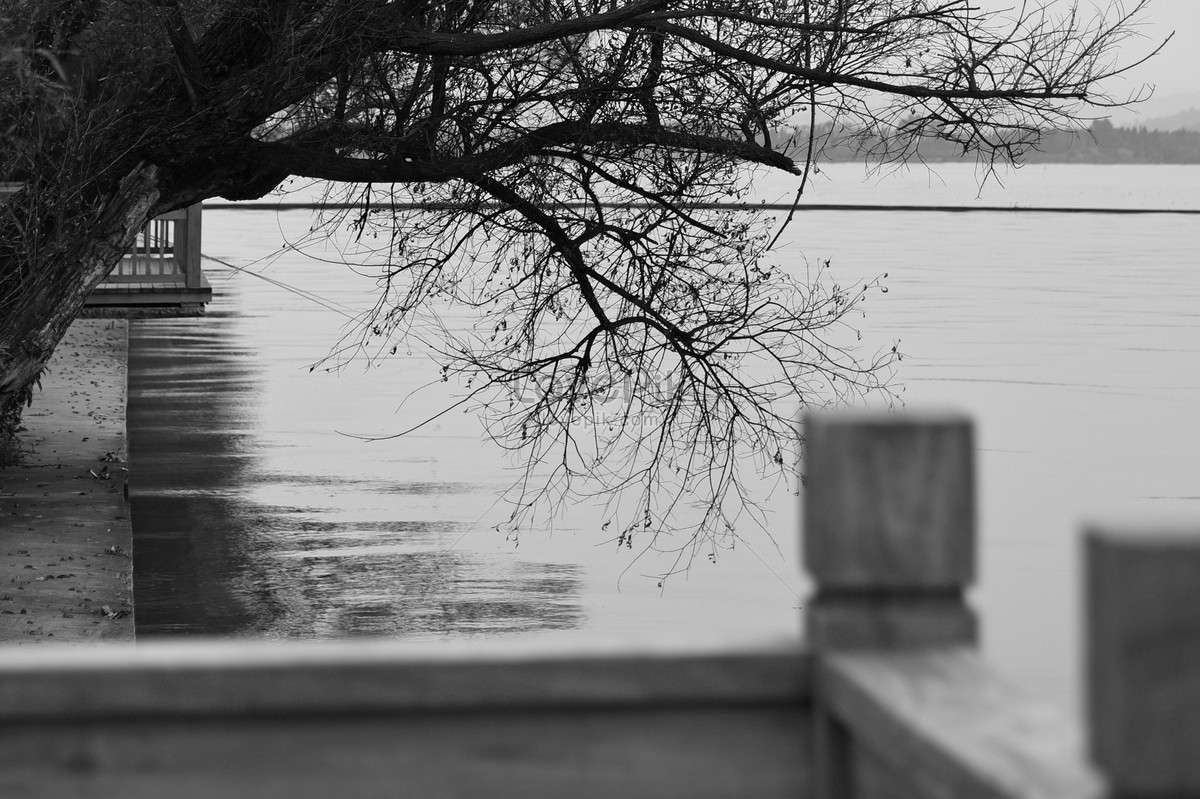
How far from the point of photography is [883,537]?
165 centimetres

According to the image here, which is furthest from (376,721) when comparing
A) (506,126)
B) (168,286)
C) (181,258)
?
(181,258)

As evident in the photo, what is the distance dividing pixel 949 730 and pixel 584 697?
1.37ft

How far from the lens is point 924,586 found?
1.67m

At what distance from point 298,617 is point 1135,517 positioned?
9.85 metres

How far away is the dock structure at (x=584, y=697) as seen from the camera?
1635 mm

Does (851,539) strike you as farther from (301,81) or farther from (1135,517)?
(301,81)

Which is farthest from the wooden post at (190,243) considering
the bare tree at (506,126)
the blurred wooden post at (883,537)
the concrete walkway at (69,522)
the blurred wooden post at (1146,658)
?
the blurred wooden post at (1146,658)

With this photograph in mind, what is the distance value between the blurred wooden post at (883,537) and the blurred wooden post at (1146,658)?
438 millimetres

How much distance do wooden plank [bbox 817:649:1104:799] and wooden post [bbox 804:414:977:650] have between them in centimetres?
3

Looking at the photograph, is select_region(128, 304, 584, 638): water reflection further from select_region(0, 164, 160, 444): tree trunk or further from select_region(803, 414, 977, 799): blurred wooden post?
select_region(803, 414, 977, 799): blurred wooden post

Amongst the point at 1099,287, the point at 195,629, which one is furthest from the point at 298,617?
the point at 1099,287

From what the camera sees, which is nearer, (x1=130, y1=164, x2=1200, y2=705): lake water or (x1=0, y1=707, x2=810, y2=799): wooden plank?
(x1=0, y1=707, x2=810, y2=799): wooden plank

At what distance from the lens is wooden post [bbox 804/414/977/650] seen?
63.7 inches

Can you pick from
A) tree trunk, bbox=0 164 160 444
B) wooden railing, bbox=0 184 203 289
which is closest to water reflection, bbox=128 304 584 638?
wooden railing, bbox=0 184 203 289
